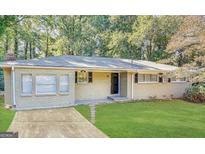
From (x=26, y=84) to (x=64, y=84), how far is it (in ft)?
3.78

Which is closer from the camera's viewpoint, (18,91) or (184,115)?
(184,115)

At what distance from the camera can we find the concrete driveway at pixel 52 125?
215 inches

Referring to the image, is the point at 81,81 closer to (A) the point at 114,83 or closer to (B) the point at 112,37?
(A) the point at 114,83

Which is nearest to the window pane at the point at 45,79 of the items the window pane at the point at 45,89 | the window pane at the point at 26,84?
the window pane at the point at 45,89

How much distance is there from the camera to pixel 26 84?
7910 mm

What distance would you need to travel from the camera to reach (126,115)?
6.81 m

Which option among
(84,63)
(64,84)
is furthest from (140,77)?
(64,84)

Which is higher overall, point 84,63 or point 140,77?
point 84,63

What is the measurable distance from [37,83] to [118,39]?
110 inches

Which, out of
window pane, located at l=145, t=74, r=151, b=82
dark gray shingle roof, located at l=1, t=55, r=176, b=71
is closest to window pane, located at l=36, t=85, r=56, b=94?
dark gray shingle roof, located at l=1, t=55, r=176, b=71

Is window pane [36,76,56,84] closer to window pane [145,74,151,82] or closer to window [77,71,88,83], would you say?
window [77,71,88,83]

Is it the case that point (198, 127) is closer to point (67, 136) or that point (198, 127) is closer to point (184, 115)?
point (184, 115)

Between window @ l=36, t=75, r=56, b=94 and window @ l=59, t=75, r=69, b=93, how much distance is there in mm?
211
